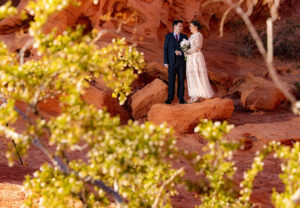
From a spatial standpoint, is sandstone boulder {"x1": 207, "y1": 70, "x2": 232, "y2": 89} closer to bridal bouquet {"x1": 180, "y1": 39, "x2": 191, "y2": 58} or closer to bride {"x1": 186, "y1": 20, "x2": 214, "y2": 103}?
bride {"x1": 186, "y1": 20, "x2": 214, "y2": 103}

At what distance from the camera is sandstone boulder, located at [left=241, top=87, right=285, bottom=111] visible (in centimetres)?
1077

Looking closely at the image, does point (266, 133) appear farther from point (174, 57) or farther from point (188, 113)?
point (174, 57)

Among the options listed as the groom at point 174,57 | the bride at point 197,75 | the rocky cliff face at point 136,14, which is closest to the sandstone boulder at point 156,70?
the rocky cliff face at point 136,14

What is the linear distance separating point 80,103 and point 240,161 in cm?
544

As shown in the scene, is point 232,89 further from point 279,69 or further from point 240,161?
point 240,161

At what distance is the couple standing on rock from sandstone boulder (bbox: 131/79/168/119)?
2.55 feet

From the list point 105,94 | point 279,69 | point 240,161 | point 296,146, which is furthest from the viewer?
point 279,69

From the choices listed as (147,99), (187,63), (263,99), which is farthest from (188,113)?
(263,99)

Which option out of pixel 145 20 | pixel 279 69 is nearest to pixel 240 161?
pixel 145 20

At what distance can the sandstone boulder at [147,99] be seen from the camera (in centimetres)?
931

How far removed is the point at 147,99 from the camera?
30.7 ft

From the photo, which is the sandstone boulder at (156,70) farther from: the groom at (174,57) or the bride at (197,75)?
the bride at (197,75)

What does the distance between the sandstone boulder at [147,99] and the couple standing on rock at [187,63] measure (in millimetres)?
778

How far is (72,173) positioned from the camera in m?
2.68
